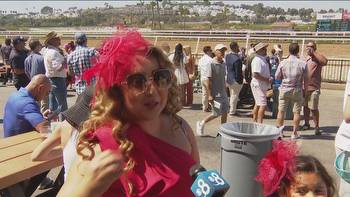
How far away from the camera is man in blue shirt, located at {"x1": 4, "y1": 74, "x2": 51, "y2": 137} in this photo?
421 cm

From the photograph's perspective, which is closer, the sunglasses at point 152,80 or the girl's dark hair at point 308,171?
the sunglasses at point 152,80

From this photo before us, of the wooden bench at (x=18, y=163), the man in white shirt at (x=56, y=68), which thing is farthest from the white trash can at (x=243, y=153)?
the man in white shirt at (x=56, y=68)

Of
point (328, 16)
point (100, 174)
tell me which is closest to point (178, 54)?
point (100, 174)

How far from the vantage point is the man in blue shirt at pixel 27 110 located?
166 inches

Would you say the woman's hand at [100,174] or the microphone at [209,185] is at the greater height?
the woman's hand at [100,174]

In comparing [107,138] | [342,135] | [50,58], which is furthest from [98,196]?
[50,58]

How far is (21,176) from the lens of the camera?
335 cm

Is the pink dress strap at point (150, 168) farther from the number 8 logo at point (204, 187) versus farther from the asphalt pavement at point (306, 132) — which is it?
the asphalt pavement at point (306, 132)

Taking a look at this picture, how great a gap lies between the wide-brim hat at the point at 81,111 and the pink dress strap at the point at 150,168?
0.76 metres

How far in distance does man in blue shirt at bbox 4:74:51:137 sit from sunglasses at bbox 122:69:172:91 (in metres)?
2.60

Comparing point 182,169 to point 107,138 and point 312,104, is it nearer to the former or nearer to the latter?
point 107,138

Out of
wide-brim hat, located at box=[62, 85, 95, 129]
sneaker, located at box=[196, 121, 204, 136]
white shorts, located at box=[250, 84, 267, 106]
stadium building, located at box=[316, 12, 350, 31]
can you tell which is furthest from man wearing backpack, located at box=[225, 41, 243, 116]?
stadium building, located at box=[316, 12, 350, 31]

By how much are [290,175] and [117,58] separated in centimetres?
102

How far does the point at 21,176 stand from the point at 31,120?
100 cm
